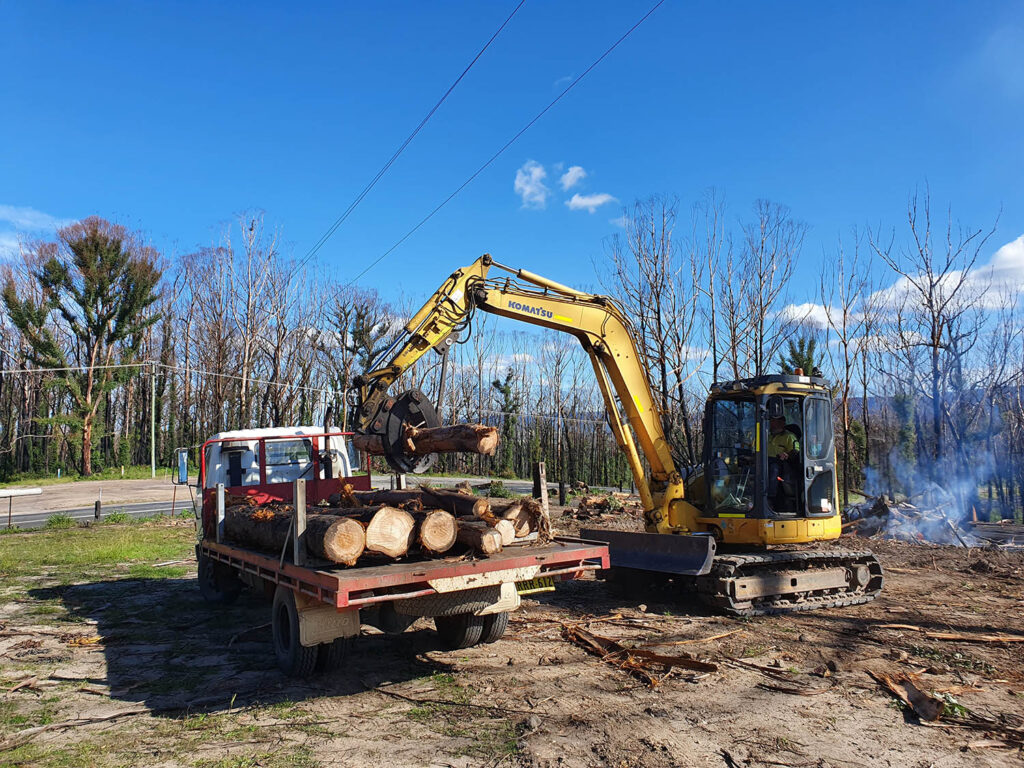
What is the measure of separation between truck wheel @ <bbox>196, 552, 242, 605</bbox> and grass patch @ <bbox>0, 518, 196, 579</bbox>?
10.4 ft

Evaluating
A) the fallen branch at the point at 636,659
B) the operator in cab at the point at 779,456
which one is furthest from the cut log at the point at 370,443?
the operator in cab at the point at 779,456

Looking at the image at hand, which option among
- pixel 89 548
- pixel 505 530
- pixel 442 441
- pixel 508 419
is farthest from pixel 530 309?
pixel 508 419

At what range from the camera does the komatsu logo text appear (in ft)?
30.3

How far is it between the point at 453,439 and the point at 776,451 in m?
4.94

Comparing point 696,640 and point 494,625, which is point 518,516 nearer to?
point 494,625

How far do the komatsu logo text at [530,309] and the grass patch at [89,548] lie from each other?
319 inches

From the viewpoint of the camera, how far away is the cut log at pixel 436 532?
573cm

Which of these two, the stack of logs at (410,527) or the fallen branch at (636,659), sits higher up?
the stack of logs at (410,527)

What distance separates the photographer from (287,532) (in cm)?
609

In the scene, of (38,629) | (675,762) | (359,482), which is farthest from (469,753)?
(38,629)

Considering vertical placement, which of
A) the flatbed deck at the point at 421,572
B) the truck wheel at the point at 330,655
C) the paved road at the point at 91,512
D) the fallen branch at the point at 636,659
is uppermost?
the flatbed deck at the point at 421,572

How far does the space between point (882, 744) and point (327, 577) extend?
13.7ft

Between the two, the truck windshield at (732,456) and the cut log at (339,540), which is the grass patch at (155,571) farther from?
the truck windshield at (732,456)

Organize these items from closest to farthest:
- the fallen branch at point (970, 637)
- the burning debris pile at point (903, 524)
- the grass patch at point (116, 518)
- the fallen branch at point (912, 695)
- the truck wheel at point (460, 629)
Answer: the fallen branch at point (912, 695), the truck wheel at point (460, 629), the fallen branch at point (970, 637), the burning debris pile at point (903, 524), the grass patch at point (116, 518)
